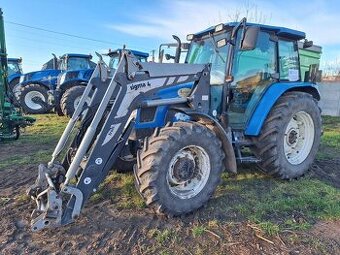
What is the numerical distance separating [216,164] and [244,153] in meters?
1.61

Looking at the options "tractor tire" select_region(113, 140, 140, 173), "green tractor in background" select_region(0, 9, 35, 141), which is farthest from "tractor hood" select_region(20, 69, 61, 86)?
"tractor tire" select_region(113, 140, 140, 173)

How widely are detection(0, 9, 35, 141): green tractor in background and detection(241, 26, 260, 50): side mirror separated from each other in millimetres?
6363

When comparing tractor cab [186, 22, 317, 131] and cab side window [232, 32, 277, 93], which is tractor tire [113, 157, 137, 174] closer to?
tractor cab [186, 22, 317, 131]

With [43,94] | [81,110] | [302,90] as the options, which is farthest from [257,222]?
[43,94]

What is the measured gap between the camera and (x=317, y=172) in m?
5.55

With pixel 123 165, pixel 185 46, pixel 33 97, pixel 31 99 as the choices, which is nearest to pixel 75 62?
pixel 33 97

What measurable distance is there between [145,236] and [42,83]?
12.6 meters

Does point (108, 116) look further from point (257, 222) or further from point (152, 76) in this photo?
point (257, 222)

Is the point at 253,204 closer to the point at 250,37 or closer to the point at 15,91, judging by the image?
the point at 250,37

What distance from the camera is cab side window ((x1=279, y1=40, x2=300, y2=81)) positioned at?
5293mm

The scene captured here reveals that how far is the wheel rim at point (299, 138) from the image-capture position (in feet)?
17.1

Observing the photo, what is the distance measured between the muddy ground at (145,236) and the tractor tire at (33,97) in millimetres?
10753

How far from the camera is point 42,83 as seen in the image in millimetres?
14320

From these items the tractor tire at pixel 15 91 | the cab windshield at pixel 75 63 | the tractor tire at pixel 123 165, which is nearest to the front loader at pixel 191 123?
the tractor tire at pixel 123 165
